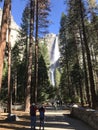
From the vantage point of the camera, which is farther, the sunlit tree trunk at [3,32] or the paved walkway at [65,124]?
the paved walkway at [65,124]

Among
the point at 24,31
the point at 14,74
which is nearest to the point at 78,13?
the point at 24,31

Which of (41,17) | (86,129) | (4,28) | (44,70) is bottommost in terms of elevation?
(86,129)

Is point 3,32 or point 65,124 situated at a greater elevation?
point 3,32

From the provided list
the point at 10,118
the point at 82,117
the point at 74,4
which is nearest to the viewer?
the point at 10,118

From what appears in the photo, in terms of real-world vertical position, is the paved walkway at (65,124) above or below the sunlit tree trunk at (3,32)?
below

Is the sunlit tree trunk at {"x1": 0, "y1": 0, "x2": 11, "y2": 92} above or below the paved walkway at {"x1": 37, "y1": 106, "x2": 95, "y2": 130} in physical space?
above

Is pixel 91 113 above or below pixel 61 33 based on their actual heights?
below

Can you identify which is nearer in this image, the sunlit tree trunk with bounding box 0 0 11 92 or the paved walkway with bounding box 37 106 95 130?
the sunlit tree trunk with bounding box 0 0 11 92

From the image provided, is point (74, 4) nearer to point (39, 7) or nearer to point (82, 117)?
point (39, 7)

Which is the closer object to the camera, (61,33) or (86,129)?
(86,129)

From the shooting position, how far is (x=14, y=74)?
215 ft

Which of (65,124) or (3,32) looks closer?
(3,32)

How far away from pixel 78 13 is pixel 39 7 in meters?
7.50

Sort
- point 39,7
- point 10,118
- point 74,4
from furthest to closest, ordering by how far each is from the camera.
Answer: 1. point 39,7
2. point 74,4
3. point 10,118
